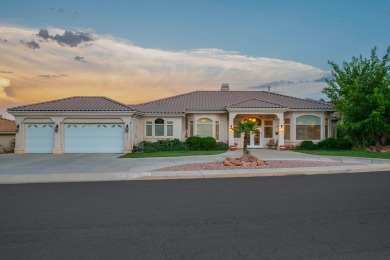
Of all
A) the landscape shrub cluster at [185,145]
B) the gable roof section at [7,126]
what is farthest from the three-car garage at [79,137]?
the gable roof section at [7,126]

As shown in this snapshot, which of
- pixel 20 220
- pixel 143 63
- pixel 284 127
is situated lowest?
pixel 20 220

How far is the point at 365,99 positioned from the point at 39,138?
28493 millimetres

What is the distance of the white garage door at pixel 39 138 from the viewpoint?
26.1 m

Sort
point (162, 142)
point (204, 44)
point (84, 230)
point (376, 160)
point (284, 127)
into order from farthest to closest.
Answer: point (284, 127)
point (162, 142)
point (204, 44)
point (376, 160)
point (84, 230)

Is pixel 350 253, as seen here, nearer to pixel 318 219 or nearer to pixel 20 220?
pixel 318 219

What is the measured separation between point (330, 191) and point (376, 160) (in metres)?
12.0

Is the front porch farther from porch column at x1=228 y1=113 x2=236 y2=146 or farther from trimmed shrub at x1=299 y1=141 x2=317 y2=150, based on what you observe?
trimmed shrub at x1=299 y1=141 x2=317 y2=150

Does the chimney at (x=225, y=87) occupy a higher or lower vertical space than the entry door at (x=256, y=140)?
higher

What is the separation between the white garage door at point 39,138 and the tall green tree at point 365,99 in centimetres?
2581

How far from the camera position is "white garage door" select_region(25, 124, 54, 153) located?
26.1m

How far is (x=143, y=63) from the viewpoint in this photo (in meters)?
26.5

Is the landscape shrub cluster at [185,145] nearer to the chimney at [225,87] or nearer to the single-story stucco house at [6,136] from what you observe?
the chimney at [225,87]

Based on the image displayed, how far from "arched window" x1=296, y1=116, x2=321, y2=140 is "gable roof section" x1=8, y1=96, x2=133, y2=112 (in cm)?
1606

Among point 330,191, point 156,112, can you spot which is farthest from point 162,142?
point 330,191
